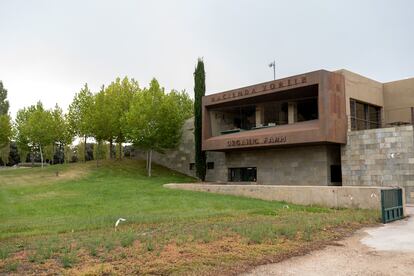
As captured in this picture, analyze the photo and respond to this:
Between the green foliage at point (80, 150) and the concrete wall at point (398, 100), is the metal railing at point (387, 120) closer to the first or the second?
the concrete wall at point (398, 100)

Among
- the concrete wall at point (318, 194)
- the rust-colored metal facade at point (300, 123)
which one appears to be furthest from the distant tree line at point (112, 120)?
the concrete wall at point (318, 194)

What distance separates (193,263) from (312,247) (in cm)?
388

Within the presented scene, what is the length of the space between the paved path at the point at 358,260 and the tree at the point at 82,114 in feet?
124

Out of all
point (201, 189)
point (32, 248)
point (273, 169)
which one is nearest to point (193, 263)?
point (32, 248)

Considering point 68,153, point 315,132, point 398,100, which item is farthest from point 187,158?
point 68,153

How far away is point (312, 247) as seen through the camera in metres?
11.0

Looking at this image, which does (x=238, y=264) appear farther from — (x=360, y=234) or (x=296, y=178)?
(x=296, y=178)

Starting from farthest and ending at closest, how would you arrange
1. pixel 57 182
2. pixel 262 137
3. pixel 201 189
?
pixel 57 182
pixel 262 137
pixel 201 189

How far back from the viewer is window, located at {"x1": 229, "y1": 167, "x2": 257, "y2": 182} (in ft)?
124

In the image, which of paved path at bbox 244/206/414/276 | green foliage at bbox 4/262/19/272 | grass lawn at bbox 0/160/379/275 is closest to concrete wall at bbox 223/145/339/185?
grass lawn at bbox 0/160/379/275

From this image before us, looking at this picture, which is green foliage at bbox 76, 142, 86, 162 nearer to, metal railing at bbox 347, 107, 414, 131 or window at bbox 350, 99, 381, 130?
window at bbox 350, 99, 381, 130

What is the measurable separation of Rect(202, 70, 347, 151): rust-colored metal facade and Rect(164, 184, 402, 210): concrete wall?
5.97 meters

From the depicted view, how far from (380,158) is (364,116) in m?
6.55

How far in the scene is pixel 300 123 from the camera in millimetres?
32250
